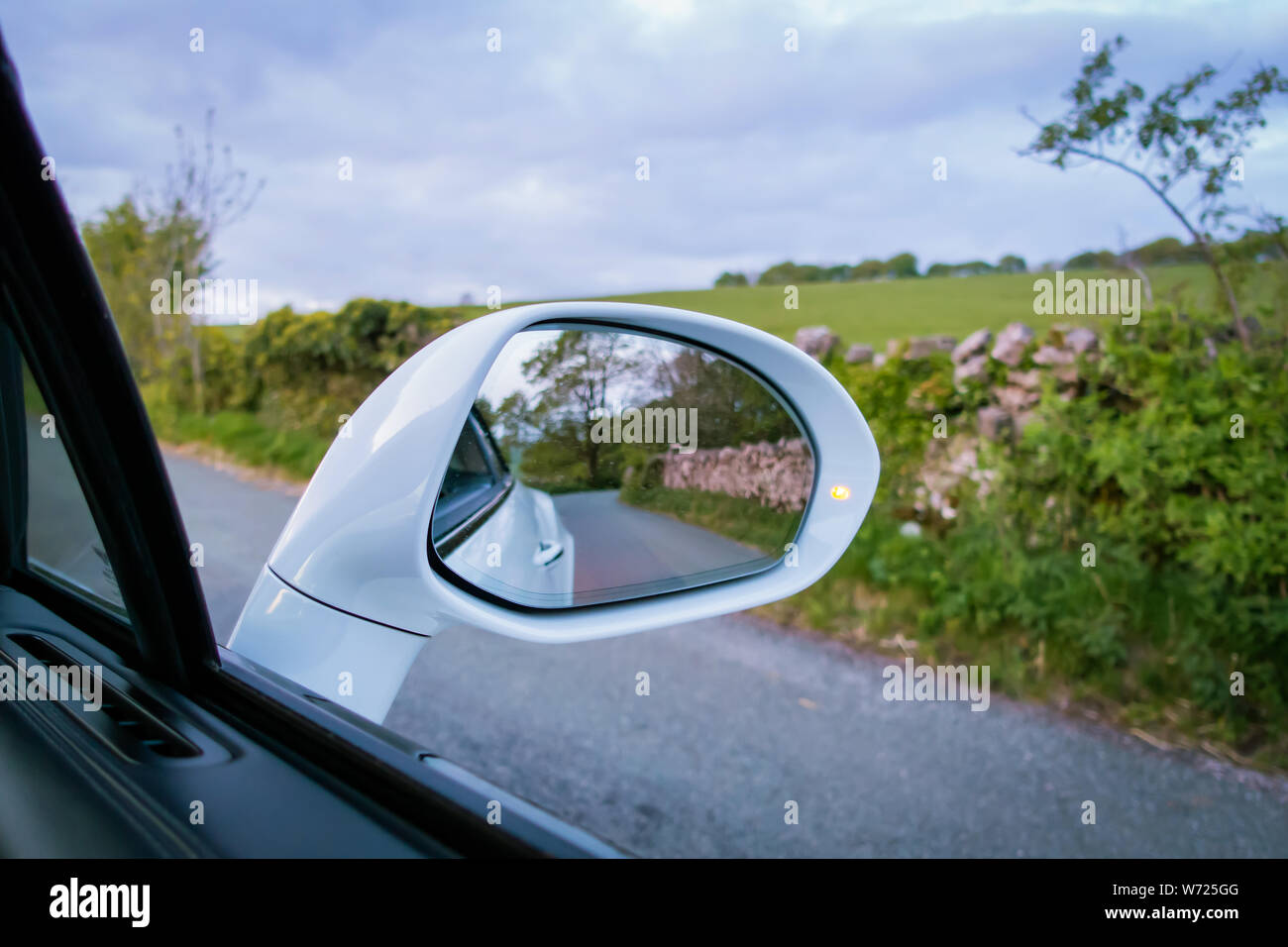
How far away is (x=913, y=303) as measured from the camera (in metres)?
5.95

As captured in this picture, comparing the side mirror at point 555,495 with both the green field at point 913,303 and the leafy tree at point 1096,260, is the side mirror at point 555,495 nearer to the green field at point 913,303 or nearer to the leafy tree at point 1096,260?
the green field at point 913,303

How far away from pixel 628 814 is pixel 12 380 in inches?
97.4

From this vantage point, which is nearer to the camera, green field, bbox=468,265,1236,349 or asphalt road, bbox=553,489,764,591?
asphalt road, bbox=553,489,764,591

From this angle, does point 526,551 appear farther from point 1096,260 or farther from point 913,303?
point 913,303

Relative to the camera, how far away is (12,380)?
4.86 ft

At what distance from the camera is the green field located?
15.4ft

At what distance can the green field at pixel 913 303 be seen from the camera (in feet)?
15.4

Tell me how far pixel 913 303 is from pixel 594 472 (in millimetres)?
5158

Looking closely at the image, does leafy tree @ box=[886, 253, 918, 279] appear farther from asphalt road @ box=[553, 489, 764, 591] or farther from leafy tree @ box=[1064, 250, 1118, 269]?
asphalt road @ box=[553, 489, 764, 591]

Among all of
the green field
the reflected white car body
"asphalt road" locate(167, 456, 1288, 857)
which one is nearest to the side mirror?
the reflected white car body

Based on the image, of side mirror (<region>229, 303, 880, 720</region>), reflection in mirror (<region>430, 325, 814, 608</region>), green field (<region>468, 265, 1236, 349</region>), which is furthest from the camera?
green field (<region>468, 265, 1236, 349</region>)

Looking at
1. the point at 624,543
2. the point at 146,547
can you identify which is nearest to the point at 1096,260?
the point at 624,543
